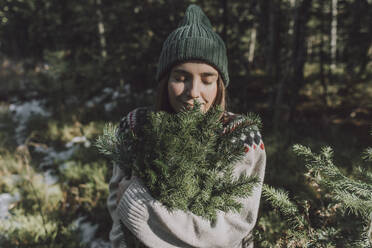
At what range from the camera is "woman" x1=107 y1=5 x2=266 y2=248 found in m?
1.12

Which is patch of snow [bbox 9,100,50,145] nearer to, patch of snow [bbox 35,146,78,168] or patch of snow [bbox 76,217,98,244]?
patch of snow [bbox 35,146,78,168]

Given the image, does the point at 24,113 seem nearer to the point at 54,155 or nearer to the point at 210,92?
the point at 54,155

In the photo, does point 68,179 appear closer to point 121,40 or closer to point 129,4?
point 121,40

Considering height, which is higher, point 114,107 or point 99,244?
point 114,107

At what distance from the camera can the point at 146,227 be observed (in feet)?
3.74

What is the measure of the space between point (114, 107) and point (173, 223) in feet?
19.0

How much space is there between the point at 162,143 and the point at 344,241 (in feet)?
2.93

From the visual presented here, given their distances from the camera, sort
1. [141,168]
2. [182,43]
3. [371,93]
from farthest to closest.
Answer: [371,93] → [182,43] → [141,168]

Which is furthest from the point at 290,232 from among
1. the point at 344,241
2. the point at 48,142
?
the point at 48,142

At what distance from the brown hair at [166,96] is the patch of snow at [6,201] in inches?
120

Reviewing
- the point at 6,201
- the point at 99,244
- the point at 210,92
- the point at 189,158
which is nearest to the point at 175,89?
the point at 210,92

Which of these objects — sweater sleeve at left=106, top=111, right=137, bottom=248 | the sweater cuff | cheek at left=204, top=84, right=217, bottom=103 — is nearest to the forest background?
cheek at left=204, top=84, right=217, bottom=103

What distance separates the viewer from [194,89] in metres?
1.36

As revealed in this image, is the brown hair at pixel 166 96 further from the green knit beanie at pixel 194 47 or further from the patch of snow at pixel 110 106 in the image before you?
the patch of snow at pixel 110 106
